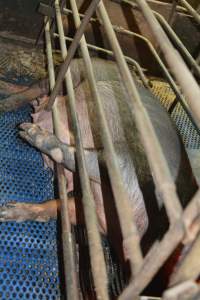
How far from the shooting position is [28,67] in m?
3.46

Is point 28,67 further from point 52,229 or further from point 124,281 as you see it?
point 124,281

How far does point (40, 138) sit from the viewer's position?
2148mm

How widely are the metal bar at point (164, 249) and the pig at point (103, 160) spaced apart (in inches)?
41.5

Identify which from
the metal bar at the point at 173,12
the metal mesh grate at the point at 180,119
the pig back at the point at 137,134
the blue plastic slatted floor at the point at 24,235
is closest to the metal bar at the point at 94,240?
the pig back at the point at 137,134

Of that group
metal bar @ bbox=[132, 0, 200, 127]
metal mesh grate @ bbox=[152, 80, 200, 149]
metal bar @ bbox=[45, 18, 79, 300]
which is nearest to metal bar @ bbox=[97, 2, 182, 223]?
metal bar @ bbox=[132, 0, 200, 127]

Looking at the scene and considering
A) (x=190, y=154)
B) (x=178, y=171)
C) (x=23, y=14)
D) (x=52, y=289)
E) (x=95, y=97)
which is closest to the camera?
(x=95, y=97)

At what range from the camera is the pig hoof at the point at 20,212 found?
2.11 meters

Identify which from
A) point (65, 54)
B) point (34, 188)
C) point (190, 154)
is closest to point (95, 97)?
point (65, 54)

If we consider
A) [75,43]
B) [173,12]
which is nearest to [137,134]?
[75,43]

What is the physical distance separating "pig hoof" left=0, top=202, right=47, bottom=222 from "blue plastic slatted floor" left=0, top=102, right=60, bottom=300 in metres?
0.04

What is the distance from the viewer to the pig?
7.05 feet

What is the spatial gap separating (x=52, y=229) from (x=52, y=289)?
1.27 feet

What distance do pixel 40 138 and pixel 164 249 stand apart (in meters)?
1.37

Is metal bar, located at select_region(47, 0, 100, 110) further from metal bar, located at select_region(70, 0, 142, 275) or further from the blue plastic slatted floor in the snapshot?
metal bar, located at select_region(70, 0, 142, 275)
